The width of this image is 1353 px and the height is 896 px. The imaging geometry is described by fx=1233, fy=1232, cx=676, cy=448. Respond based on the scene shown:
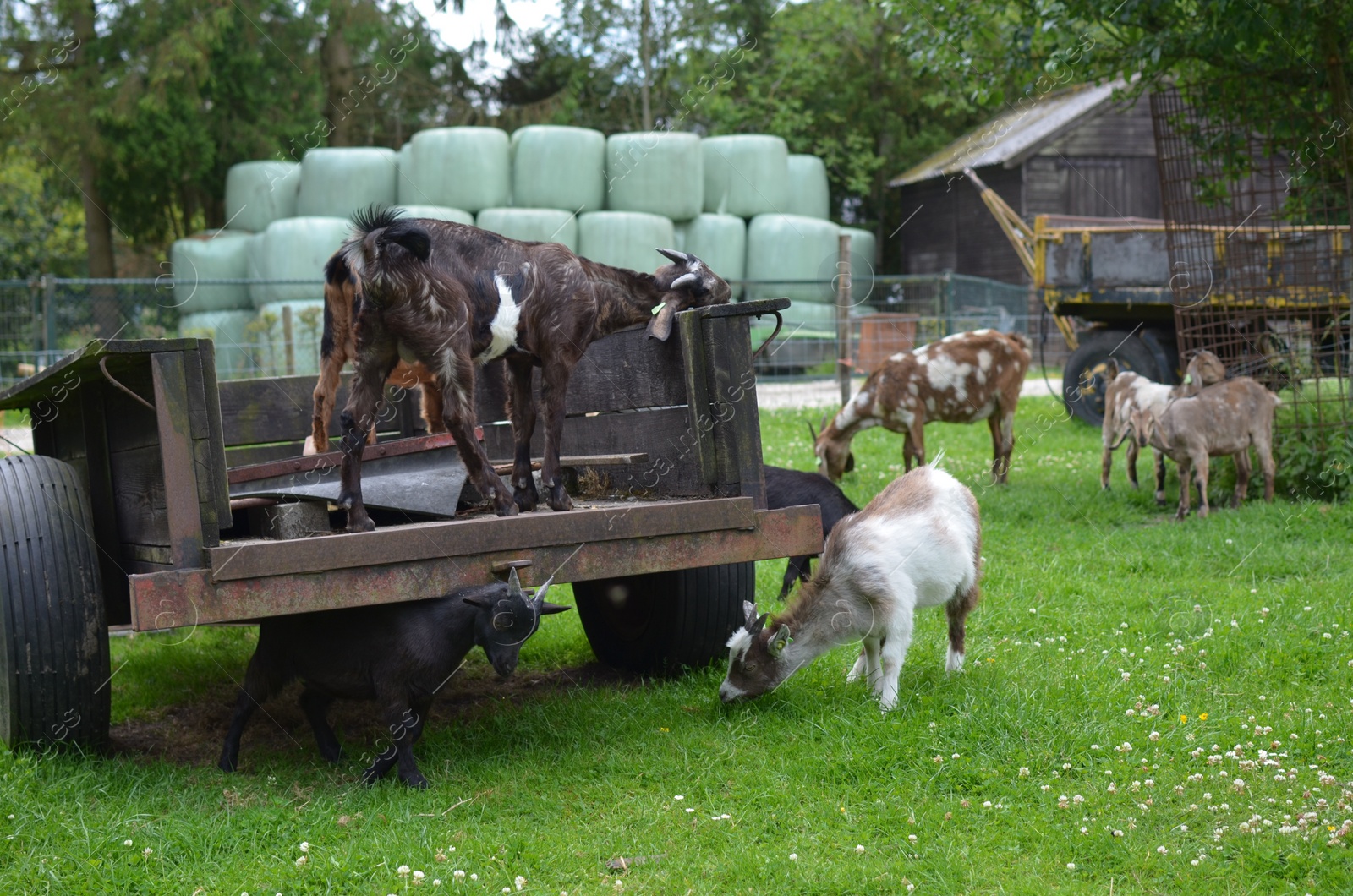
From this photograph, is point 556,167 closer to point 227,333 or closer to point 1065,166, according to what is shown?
point 227,333

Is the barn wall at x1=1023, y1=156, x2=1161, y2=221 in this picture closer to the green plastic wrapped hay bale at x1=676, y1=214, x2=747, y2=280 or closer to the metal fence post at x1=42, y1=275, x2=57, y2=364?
the green plastic wrapped hay bale at x1=676, y1=214, x2=747, y2=280

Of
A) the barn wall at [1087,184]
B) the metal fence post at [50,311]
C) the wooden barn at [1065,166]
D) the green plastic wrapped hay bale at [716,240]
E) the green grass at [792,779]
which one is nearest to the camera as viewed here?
the green grass at [792,779]

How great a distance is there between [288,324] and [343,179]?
20.0ft

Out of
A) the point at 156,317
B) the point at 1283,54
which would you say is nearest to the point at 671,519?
the point at 1283,54

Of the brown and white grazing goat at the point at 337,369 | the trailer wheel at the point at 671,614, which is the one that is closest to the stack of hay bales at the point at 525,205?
the brown and white grazing goat at the point at 337,369

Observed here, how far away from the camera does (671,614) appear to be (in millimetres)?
5508

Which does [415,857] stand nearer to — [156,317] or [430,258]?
[430,258]

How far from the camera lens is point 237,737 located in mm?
4672

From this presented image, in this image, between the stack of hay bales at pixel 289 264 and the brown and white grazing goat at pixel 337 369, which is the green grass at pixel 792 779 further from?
the stack of hay bales at pixel 289 264

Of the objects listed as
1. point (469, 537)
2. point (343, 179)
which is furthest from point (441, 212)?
point (469, 537)

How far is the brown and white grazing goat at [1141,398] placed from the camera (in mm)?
9344

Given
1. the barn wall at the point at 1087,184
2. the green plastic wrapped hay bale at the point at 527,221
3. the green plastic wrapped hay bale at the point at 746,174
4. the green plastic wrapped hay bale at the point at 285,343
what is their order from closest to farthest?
the green plastic wrapped hay bale at the point at 285,343 → the green plastic wrapped hay bale at the point at 527,221 → the green plastic wrapped hay bale at the point at 746,174 → the barn wall at the point at 1087,184

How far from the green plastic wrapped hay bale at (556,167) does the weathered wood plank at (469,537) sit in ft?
66.8

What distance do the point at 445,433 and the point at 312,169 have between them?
66.0 ft
